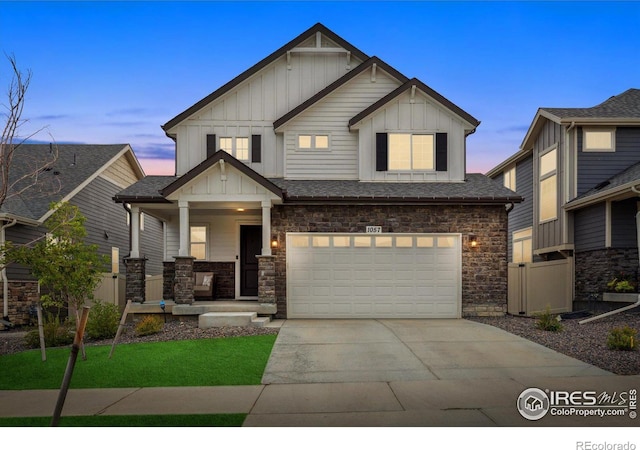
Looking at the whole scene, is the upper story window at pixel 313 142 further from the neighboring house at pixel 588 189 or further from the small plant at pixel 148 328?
the small plant at pixel 148 328

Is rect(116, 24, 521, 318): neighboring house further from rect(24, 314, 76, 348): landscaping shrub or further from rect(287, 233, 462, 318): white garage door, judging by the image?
rect(24, 314, 76, 348): landscaping shrub

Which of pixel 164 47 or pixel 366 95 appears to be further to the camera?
pixel 366 95

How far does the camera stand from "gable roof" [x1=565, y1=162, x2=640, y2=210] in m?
14.2

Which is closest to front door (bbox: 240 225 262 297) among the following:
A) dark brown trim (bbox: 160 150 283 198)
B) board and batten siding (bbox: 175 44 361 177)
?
board and batten siding (bbox: 175 44 361 177)

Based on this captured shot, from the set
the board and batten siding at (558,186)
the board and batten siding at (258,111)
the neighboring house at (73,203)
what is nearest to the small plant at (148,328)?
the neighboring house at (73,203)

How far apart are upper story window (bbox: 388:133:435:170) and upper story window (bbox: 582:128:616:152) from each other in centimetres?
478

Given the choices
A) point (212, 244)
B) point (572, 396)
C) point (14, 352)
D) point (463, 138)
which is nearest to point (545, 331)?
point (572, 396)

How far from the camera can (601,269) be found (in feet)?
51.2

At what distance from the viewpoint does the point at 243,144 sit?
672 inches

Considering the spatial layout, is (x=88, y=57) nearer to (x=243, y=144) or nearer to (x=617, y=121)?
(x=243, y=144)

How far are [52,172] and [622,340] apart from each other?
17.8 meters

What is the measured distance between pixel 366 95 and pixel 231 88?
4.02 m

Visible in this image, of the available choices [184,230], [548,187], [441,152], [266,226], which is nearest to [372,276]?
[266,226]

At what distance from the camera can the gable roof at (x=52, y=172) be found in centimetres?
1692
